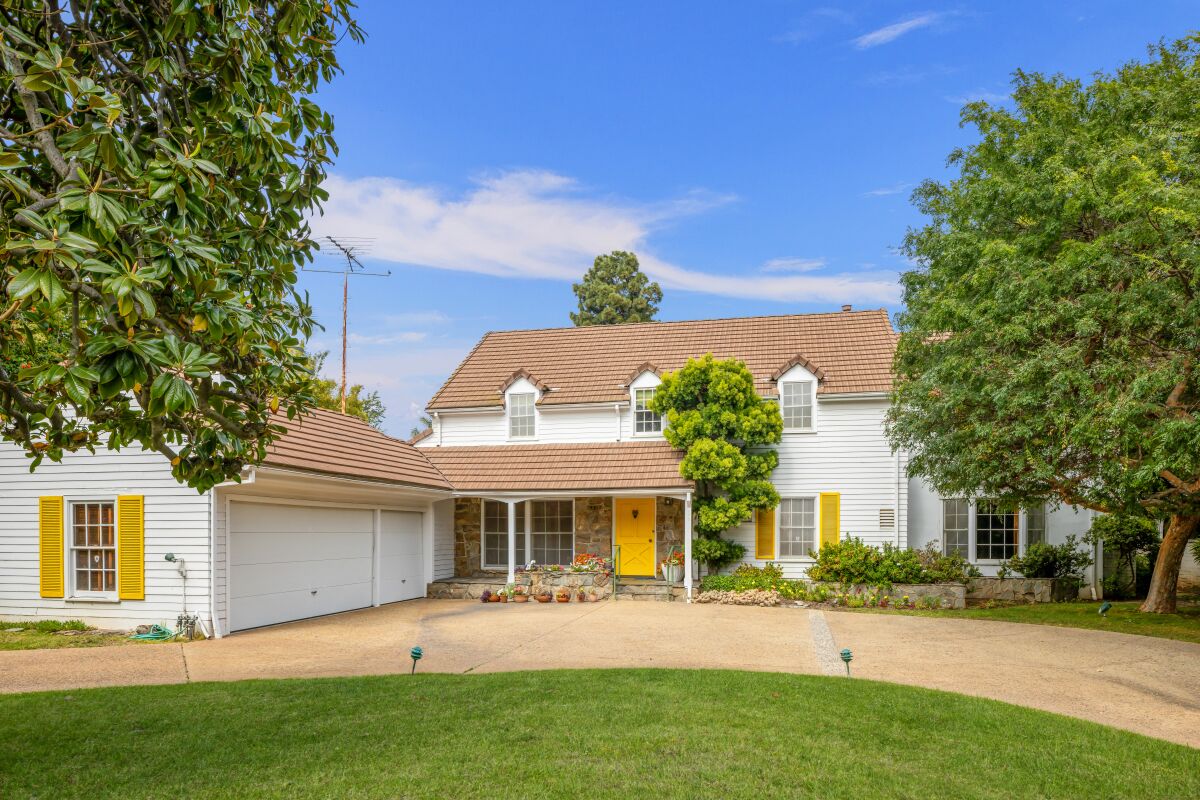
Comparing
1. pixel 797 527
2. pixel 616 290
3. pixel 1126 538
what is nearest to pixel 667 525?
pixel 797 527

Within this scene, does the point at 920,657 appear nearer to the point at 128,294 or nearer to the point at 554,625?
the point at 554,625

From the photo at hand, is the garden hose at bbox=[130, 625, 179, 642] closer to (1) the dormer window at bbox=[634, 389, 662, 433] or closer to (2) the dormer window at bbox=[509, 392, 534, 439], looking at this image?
(2) the dormer window at bbox=[509, 392, 534, 439]

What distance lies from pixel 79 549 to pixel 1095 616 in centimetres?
1858

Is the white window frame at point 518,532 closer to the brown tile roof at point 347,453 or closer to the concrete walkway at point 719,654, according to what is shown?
the brown tile roof at point 347,453

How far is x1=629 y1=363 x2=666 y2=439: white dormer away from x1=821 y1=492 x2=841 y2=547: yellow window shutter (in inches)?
174

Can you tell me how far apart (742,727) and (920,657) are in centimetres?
513

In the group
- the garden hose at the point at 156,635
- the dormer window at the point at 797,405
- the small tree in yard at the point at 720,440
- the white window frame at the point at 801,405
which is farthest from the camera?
the dormer window at the point at 797,405

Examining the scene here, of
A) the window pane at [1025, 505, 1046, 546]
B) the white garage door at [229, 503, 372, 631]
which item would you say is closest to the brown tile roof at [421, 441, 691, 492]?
the white garage door at [229, 503, 372, 631]

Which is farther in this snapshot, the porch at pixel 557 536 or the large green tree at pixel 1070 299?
the porch at pixel 557 536

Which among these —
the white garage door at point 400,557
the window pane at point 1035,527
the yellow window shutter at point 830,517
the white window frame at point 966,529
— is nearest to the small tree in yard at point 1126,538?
the window pane at point 1035,527

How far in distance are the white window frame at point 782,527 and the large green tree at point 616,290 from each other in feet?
79.0

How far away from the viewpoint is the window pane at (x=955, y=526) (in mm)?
19297

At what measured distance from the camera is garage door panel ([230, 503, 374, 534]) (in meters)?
13.0

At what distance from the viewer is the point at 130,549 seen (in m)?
12.8
